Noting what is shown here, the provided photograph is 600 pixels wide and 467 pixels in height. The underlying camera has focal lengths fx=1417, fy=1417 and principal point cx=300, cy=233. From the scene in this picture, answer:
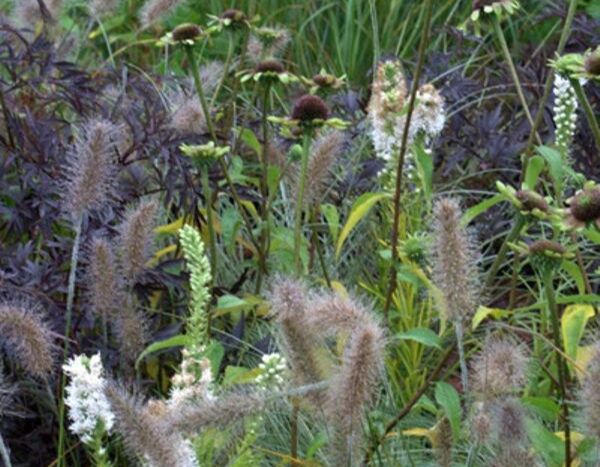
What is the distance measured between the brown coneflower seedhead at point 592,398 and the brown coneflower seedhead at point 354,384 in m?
0.29

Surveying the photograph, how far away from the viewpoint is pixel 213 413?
1.87 metres

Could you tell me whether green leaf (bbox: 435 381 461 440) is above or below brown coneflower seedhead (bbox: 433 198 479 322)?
below

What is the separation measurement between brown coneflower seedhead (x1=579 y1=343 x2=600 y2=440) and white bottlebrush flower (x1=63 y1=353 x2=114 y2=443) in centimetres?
69

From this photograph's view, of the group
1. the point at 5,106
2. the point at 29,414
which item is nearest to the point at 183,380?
the point at 29,414

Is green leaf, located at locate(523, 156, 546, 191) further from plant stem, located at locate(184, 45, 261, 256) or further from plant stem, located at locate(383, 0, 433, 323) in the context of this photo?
plant stem, located at locate(184, 45, 261, 256)

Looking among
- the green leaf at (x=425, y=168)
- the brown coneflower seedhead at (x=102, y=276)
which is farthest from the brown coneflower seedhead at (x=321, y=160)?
the brown coneflower seedhead at (x=102, y=276)

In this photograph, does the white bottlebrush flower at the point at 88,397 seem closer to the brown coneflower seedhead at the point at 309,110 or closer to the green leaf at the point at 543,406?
the green leaf at the point at 543,406

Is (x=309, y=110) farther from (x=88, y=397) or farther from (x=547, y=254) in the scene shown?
(x=88, y=397)

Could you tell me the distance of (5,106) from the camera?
3.33m

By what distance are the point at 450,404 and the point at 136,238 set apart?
0.64 meters

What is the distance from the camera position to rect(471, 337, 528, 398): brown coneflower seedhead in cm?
210

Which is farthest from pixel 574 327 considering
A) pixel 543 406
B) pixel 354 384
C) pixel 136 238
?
pixel 136 238

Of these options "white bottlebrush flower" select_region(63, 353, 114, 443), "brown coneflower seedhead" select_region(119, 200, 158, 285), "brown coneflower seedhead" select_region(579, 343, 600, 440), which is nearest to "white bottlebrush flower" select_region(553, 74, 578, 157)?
"brown coneflower seedhead" select_region(119, 200, 158, 285)

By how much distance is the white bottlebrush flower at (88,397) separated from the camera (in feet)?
6.78
